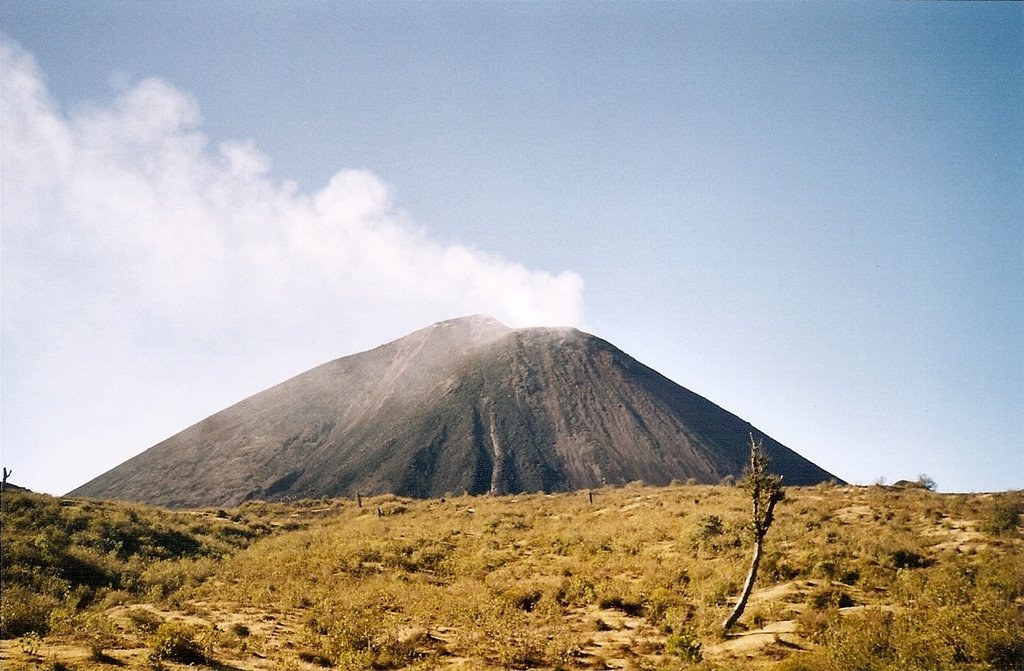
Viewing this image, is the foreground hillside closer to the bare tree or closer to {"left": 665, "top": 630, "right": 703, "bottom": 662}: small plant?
{"left": 665, "top": 630, "right": 703, "bottom": 662}: small plant

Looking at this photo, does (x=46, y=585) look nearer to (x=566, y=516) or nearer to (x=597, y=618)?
(x=597, y=618)

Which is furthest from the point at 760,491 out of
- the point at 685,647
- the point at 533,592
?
the point at 533,592

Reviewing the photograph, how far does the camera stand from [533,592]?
1439cm

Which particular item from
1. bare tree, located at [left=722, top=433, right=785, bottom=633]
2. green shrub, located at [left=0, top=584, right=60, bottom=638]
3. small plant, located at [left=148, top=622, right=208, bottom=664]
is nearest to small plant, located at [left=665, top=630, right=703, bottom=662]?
bare tree, located at [left=722, top=433, right=785, bottom=633]

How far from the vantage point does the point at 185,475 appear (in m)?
90.4

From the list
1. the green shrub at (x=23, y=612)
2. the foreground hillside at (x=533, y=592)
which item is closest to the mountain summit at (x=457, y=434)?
the foreground hillside at (x=533, y=592)

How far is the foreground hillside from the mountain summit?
189 ft

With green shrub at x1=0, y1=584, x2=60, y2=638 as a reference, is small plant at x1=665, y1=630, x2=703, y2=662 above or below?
below

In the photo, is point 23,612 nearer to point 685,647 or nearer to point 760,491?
point 685,647

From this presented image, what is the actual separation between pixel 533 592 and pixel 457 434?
82170 millimetres

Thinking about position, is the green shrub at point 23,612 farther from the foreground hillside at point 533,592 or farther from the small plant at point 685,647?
the small plant at point 685,647

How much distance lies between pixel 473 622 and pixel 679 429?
3512 inches

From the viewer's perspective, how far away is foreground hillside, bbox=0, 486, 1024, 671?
Answer: 9.38m

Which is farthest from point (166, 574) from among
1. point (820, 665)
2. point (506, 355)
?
point (506, 355)
